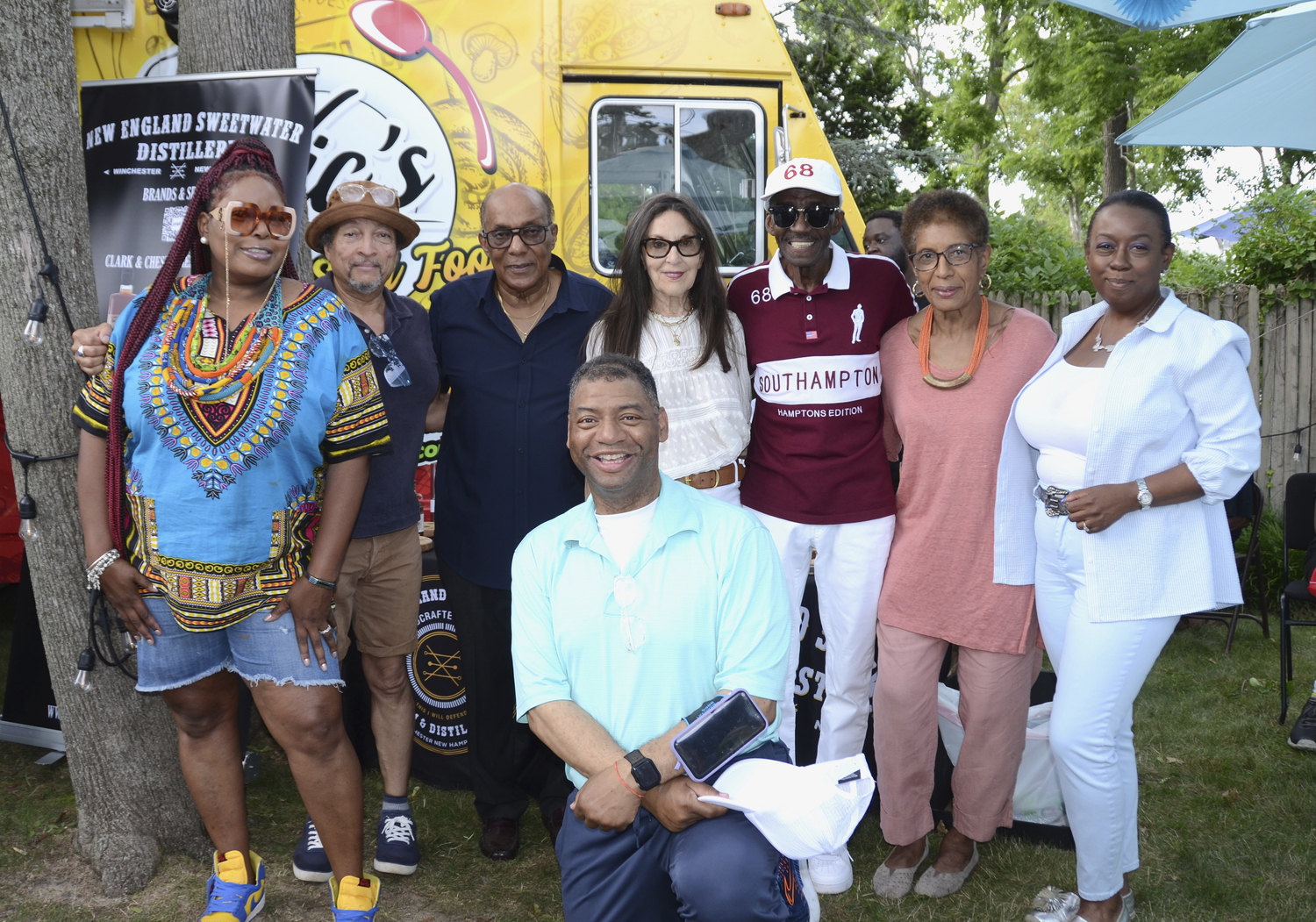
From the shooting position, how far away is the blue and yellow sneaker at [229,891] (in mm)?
2877

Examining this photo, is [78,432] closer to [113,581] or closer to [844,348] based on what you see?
[113,581]

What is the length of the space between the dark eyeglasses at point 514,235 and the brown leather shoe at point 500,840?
6.51 feet

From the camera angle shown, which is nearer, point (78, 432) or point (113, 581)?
point (113, 581)

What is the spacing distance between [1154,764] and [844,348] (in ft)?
8.12

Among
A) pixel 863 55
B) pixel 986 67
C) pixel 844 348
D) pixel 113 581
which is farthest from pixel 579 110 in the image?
pixel 986 67

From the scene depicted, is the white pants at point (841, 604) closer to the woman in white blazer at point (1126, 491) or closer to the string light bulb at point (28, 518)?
the woman in white blazer at point (1126, 491)

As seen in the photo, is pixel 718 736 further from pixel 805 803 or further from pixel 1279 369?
pixel 1279 369

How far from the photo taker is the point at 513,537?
334cm

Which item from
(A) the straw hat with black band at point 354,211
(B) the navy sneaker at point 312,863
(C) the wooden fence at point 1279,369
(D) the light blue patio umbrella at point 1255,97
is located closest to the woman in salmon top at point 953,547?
(D) the light blue patio umbrella at point 1255,97

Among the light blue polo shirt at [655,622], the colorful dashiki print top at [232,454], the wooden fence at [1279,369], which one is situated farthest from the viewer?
the wooden fence at [1279,369]

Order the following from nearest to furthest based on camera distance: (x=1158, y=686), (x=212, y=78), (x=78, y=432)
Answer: (x=78, y=432), (x=212, y=78), (x=1158, y=686)

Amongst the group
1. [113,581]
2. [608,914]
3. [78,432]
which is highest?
[78,432]

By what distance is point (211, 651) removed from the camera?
272 cm

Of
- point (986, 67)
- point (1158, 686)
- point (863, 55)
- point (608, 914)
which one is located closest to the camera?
point (608, 914)
